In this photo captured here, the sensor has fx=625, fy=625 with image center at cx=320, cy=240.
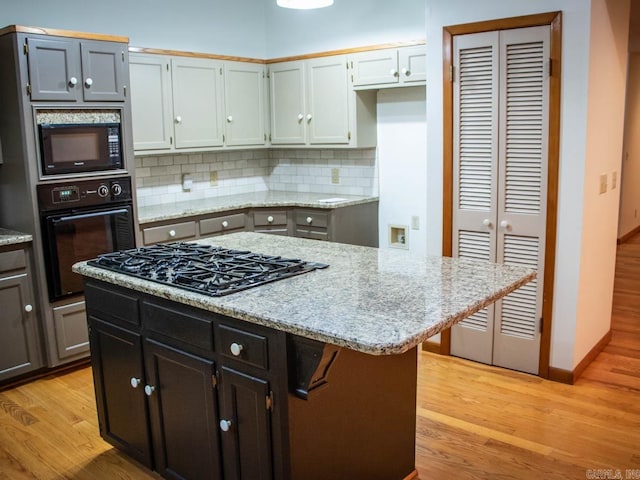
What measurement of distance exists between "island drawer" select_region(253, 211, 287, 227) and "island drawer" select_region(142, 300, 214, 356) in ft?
8.08

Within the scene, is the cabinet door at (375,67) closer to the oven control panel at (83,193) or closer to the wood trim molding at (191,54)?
the wood trim molding at (191,54)

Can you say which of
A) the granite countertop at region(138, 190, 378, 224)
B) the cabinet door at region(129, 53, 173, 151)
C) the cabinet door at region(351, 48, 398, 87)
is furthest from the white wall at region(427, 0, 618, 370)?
the cabinet door at region(129, 53, 173, 151)

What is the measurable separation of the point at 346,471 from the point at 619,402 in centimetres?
186

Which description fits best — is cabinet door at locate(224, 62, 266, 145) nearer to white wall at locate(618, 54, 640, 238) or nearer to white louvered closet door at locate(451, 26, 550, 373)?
white louvered closet door at locate(451, 26, 550, 373)

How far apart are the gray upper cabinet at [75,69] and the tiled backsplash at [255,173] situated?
1.01 m

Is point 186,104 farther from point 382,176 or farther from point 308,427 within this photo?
point 308,427

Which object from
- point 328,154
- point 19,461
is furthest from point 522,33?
point 19,461

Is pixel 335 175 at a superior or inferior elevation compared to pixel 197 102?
inferior

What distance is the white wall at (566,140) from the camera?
3.28 metres

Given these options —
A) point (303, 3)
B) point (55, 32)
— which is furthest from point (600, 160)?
point (55, 32)

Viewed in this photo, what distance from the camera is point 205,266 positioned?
260 centimetres

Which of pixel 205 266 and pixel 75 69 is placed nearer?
pixel 205 266

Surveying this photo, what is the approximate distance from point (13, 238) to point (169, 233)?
3.51ft

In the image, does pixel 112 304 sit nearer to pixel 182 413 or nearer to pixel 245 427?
pixel 182 413
